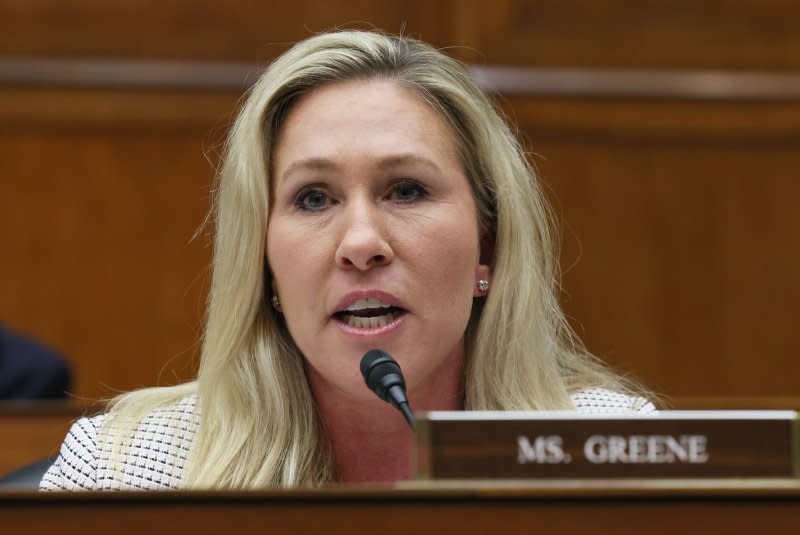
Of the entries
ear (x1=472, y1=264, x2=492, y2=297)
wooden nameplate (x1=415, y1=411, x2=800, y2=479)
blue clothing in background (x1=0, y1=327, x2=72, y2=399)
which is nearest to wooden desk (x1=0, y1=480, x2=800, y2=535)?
wooden nameplate (x1=415, y1=411, x2=800, y2=479)

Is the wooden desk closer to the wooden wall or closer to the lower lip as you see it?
the lower lip

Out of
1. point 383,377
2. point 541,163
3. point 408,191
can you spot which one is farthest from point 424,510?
point 541,163

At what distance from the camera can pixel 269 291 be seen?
53.1 inches

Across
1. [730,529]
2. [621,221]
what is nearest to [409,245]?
[730,529]

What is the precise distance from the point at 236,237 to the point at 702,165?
4.19 ft

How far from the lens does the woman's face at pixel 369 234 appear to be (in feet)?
3.98

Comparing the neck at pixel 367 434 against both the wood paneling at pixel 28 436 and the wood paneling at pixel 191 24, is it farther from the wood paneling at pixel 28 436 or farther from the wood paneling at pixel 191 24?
the wood paneling at pixel 191 24

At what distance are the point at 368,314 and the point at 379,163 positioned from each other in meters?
0.15

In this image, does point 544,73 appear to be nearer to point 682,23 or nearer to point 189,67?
point 682,23

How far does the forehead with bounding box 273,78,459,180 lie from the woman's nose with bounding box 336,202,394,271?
0.20 feet

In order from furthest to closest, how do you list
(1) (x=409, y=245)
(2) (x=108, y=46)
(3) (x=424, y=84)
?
(2) (x=108, y=46) → (3) (x=424, y=84) → (1) (x=409, y=245)

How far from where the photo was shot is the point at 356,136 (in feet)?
4.15

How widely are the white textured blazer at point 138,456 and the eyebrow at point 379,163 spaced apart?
30 centimetres

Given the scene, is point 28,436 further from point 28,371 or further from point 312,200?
point 312,200
